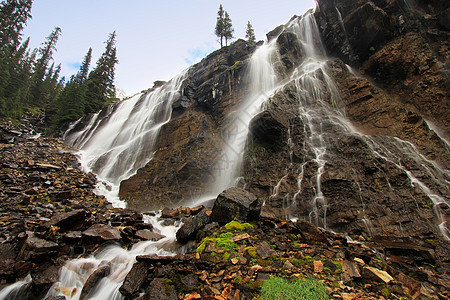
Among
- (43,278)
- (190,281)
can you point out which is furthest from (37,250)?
(190,281)

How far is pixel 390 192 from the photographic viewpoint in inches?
320

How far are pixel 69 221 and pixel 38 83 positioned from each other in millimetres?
53375

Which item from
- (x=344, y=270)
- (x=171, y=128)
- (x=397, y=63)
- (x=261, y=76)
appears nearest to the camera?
(x=344, y=270)

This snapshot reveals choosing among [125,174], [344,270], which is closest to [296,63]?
[125,174]

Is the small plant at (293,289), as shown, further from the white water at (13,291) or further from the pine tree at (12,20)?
the pine tree at (12,20)

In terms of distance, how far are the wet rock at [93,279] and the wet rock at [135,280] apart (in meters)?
1.03

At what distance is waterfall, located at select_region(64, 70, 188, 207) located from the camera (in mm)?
17141

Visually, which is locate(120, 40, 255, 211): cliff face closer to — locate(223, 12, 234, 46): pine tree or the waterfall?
the waterfall

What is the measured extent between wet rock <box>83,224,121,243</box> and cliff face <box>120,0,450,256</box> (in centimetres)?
623

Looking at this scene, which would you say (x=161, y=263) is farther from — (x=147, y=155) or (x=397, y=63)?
(x=397, y=63)

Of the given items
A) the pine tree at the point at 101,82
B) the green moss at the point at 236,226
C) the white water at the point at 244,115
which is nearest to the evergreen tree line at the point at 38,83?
the pine tree at the point at 101,82

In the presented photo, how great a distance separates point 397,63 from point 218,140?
50.0 ft

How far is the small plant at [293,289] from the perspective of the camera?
124 inches

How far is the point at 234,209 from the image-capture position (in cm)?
731
